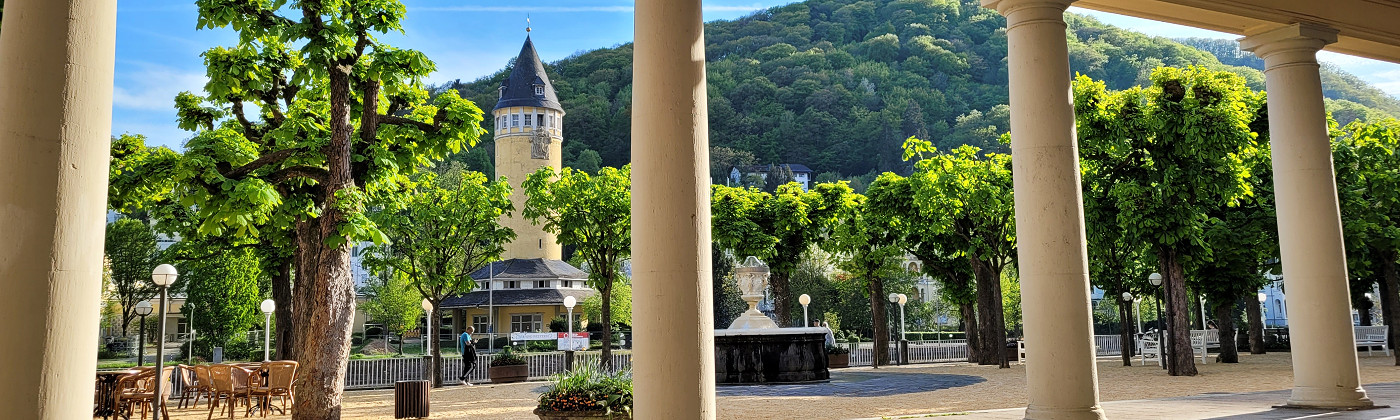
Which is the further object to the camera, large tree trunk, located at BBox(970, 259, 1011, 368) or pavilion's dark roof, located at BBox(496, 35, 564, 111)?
pavilion's dark roof, located at BBox(496, 35, 564, 111)

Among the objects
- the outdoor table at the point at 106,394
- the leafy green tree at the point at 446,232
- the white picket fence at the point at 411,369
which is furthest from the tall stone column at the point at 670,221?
the leafy green tree at the point at 446,232

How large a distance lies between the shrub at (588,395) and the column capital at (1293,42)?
8.40 m

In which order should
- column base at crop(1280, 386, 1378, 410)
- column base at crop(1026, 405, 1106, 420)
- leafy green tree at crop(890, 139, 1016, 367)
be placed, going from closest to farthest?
1. column base at crop(1026, 405, 1106, 420)
2. column base at crop(1280, 386, 1378, 410)
3. leafy green tree at crop(890, 139, 1016, 367)

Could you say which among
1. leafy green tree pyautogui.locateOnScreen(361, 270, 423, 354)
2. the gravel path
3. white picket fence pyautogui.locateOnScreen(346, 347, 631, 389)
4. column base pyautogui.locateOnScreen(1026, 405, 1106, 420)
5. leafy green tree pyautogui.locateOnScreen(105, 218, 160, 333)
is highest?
leafy green tree pyautogui.locateOnScreen(105, 218, 160, 333)

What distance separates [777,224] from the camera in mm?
34312

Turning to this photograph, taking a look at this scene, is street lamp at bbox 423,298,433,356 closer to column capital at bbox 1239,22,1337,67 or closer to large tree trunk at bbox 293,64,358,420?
large tree trunk at bbox 293,64,358,420

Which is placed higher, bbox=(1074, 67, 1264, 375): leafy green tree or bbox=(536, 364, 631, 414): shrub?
bbox=(1074, 67, 1264, 375): leafy green tree

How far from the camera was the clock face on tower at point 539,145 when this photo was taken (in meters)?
99.7

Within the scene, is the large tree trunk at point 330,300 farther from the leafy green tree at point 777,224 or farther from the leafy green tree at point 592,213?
the leafy green tree at point 777,224

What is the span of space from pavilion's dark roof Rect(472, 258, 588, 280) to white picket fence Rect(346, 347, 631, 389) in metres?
48.2

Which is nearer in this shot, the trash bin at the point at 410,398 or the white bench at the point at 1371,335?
the trash bin at the point at 410,398

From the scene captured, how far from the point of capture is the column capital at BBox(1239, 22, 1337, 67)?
1055cm

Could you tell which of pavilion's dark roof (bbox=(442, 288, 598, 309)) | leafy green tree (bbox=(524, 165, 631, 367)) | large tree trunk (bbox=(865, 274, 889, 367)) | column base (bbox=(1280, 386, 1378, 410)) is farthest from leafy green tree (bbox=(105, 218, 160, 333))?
column base (bbox=(1280, 386, 1378, 410))

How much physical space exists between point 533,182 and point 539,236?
6172 cm
